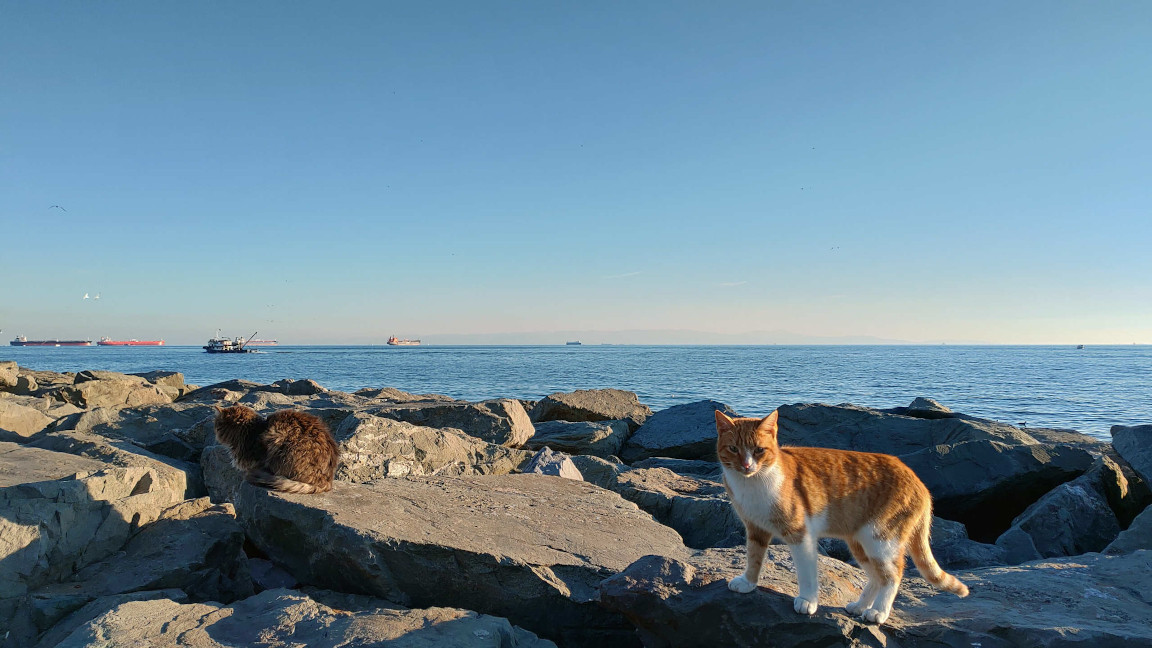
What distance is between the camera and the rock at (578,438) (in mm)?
10984

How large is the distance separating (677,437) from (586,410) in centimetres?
281

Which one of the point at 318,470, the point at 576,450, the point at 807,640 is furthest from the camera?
the point at 576,450

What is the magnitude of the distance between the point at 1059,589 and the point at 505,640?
3532mm

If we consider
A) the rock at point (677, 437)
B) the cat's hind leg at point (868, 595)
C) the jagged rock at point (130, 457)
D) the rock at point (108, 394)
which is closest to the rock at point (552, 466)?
the jagged rock at point (130, 457)

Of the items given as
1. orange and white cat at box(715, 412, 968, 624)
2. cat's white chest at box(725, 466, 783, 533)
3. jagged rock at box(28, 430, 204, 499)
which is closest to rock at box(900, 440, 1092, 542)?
orange and white cat at box(715, 412, 968, 624)

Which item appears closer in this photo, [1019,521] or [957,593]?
[957,593]

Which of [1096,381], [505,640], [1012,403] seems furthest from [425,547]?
[1096,381]

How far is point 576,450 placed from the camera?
36.3 feet

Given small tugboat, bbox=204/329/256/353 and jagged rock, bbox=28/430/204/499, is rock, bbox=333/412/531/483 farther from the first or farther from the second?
small tugboat, bbox=204/329/256/353

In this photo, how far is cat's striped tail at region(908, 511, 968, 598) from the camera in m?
3.54

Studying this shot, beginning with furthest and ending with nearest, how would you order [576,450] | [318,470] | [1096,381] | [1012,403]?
[1096,381] < [1012,403] < [576,450] < [318,470]

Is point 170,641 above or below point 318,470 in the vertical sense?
below

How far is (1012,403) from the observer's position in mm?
24344

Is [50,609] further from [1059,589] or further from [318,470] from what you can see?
[1059,589]
